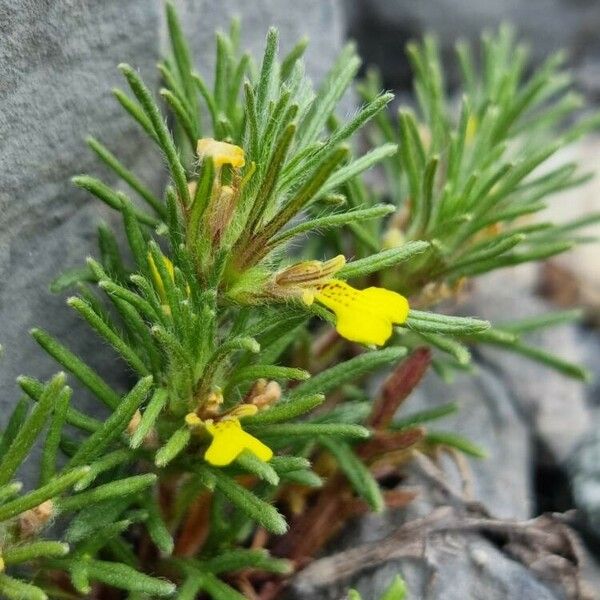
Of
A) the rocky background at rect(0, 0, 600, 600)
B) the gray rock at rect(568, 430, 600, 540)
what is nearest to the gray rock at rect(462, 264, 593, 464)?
the rocky background at rect(0, 0, 600, 600)

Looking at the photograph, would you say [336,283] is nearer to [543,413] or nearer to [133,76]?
[133,76]

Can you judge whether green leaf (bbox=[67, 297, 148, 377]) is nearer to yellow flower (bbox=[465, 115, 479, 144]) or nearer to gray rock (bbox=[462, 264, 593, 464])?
yellow flower (bbox=[465, 115, 479, 144])

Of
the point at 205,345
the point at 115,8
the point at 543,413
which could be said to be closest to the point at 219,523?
the point at 205,345

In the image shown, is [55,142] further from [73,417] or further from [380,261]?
[380,261]

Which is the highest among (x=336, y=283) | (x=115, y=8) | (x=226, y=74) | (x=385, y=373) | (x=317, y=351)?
(x=115, y=8)

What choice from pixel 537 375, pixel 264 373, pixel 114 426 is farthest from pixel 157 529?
pixel 537 375

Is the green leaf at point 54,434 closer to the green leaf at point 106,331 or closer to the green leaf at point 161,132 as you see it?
the green leaf at point 106,331
